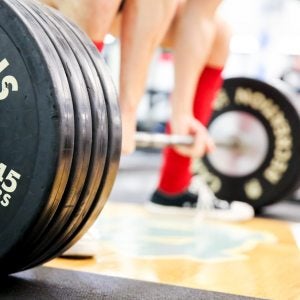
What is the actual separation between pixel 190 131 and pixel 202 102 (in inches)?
5.7

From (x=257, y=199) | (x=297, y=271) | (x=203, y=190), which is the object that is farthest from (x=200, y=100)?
(x=297, y=271)

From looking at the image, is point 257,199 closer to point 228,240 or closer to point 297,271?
point 228,240

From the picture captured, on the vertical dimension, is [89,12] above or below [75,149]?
above

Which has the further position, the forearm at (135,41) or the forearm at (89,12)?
the forearm at (135,41)

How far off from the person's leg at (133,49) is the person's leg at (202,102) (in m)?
0.45

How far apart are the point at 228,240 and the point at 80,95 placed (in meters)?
0.78

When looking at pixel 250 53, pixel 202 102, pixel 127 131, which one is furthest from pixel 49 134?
pixel 250 53

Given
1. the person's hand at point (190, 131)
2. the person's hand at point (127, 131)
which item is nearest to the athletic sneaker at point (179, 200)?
the person's hand at point (190, 131)

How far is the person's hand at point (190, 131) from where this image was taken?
1688mm

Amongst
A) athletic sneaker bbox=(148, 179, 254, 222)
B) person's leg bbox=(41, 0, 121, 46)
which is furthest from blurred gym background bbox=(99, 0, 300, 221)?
person's leg bbox=(41, 0, 121, 46)

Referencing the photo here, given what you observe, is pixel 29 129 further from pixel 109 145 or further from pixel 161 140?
pixel 161 140

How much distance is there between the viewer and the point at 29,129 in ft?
2.44

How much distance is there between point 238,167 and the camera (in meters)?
2.14

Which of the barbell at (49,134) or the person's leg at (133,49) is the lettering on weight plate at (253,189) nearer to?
the person's leg at (133,49)
